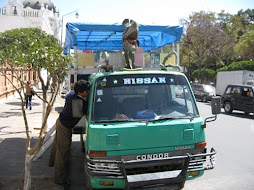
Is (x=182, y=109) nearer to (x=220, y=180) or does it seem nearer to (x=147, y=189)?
(x=147, y=189)

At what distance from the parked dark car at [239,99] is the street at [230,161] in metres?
4.09

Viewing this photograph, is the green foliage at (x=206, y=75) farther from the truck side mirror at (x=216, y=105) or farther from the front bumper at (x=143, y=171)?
the front bumper at (x=143, y=171)

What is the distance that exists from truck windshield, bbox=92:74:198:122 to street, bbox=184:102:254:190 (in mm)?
1777

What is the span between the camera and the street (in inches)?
215

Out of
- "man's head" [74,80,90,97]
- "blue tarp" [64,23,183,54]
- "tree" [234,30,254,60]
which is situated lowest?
"man's head" [74,80,90,97]

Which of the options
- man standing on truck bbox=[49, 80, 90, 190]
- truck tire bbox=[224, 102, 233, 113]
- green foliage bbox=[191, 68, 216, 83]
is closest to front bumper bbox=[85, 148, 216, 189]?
man standing on truck bbox=[49, 80, 90, 190]

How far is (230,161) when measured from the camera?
6879 millimetres

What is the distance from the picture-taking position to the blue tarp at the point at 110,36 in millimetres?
6766

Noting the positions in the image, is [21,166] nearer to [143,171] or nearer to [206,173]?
[143,171]

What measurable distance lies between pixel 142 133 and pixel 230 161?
12.5 feet

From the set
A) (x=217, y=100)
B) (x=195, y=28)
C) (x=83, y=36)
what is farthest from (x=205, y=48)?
(x=217, y=100)

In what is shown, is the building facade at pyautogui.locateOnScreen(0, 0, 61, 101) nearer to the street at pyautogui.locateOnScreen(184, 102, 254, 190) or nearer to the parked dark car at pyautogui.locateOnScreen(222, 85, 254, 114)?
the parked dark car at pyautogui.locateOnScreen(222, 85, 254, 114)

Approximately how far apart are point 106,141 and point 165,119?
3.14ft

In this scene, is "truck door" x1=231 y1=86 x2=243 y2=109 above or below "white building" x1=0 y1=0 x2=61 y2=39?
below
